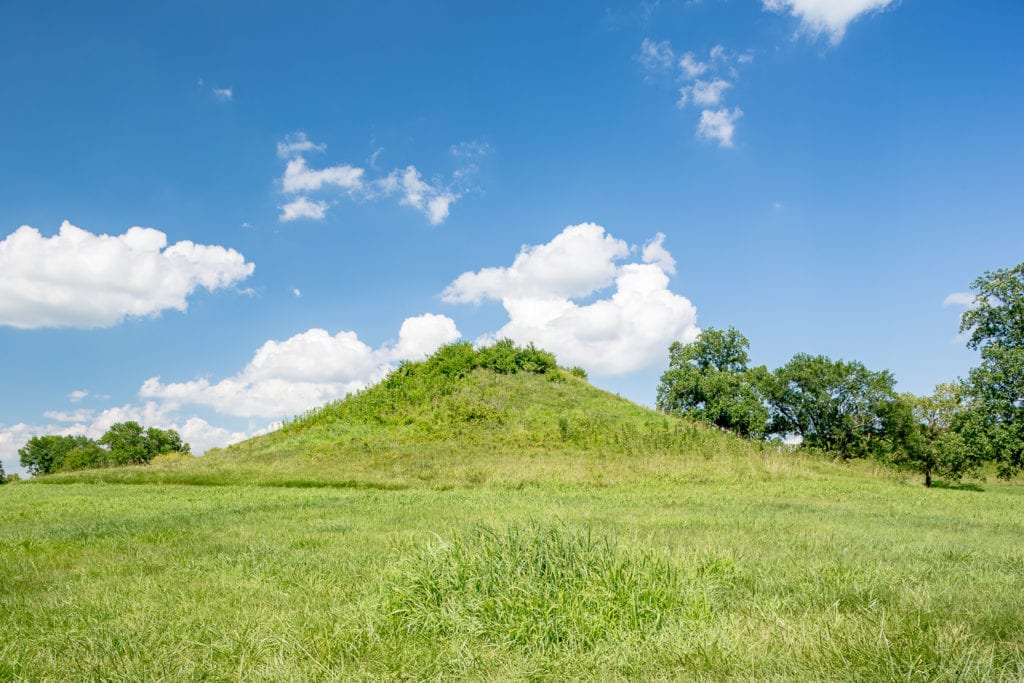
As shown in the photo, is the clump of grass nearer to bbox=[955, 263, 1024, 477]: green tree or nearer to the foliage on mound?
the foliage on mound

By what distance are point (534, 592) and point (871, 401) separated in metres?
59.3

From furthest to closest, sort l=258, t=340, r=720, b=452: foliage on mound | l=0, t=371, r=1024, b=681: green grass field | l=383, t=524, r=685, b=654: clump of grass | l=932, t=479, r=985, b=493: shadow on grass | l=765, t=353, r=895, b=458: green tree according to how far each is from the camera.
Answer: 1. l=765, t=353, r=895, b=458: green tree
2. l=932, t=479, r=985, b=493: shadow on grass
3. l=258, t=340, r=720, b=452: foliage on mound
4. l=383, t=524, r=685, b=654: clump of grass
5. l=0, t=371, r=1024, b=681: green grass field

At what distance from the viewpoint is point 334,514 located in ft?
42.0

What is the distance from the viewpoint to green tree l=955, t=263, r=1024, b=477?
29.7 meters

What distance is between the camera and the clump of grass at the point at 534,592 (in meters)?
4.38

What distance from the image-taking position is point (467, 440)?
96.6 ft

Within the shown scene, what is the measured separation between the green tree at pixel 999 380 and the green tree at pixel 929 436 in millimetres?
987

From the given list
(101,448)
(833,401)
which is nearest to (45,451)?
(101,448)

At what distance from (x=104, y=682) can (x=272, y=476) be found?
22.2 metres

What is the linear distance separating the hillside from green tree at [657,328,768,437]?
23406 millimetres

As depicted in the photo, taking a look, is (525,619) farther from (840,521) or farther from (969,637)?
(840,521)

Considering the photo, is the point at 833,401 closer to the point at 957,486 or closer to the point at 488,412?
the point at 957,486

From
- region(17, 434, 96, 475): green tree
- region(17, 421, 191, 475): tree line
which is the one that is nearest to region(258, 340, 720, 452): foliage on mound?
region(17, 421, 191, 475): tree line

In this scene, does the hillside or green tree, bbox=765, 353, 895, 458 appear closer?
the hillside
